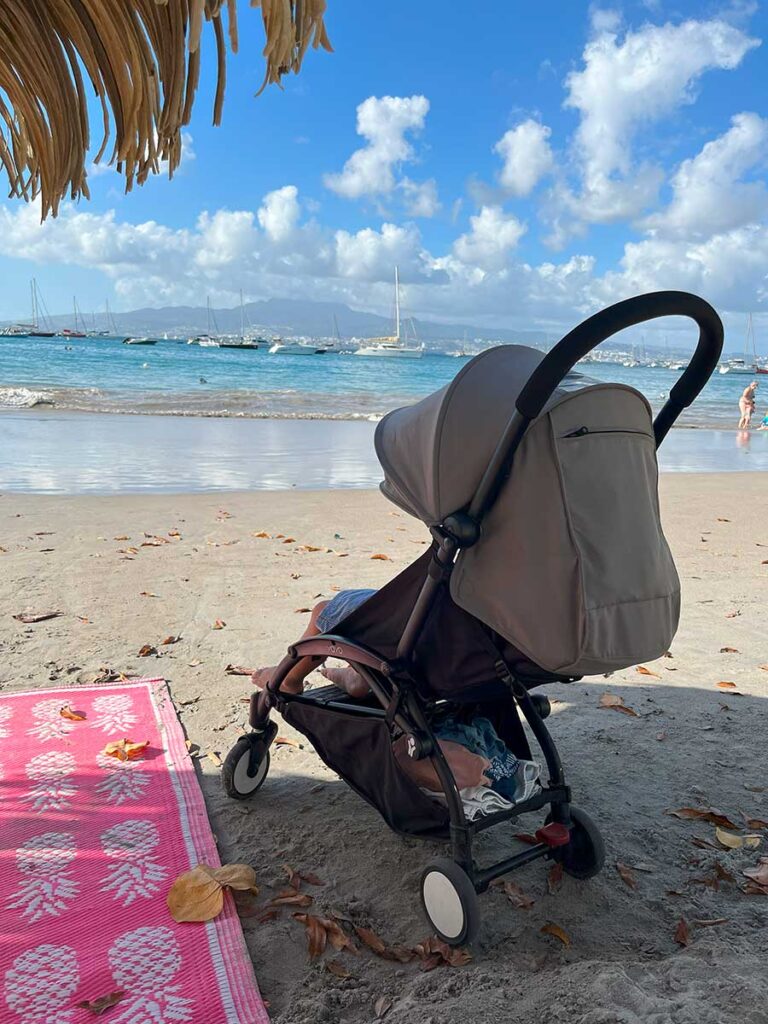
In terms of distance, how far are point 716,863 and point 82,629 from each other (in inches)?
136

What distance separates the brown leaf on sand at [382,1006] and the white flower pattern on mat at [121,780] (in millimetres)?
1301

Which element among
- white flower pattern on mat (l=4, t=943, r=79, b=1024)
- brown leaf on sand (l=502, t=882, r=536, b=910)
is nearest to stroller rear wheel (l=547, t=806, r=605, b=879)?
brown leaf on sand (l=502, t=882, r=536, b=910)

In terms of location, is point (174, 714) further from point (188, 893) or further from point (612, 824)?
point (612, 824)

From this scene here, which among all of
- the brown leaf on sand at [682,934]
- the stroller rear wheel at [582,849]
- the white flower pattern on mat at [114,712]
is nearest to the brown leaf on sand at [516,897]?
the stroller rear wheel at [582,849]

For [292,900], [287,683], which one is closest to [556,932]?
[292,900]

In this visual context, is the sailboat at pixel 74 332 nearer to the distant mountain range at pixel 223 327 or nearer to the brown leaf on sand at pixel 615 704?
the distant mountain range at pixel 223 327

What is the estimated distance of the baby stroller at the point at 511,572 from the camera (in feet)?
6.65

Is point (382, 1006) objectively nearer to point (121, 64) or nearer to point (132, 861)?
point (132, 861)

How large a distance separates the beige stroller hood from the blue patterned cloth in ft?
1.97

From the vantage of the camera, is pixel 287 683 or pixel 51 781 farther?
pixel 51 781

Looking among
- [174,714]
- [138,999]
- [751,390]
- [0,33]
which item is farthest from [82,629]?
[751,390]

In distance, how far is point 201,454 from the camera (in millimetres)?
12102

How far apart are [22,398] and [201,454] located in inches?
442

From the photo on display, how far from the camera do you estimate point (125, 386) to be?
26.8m
